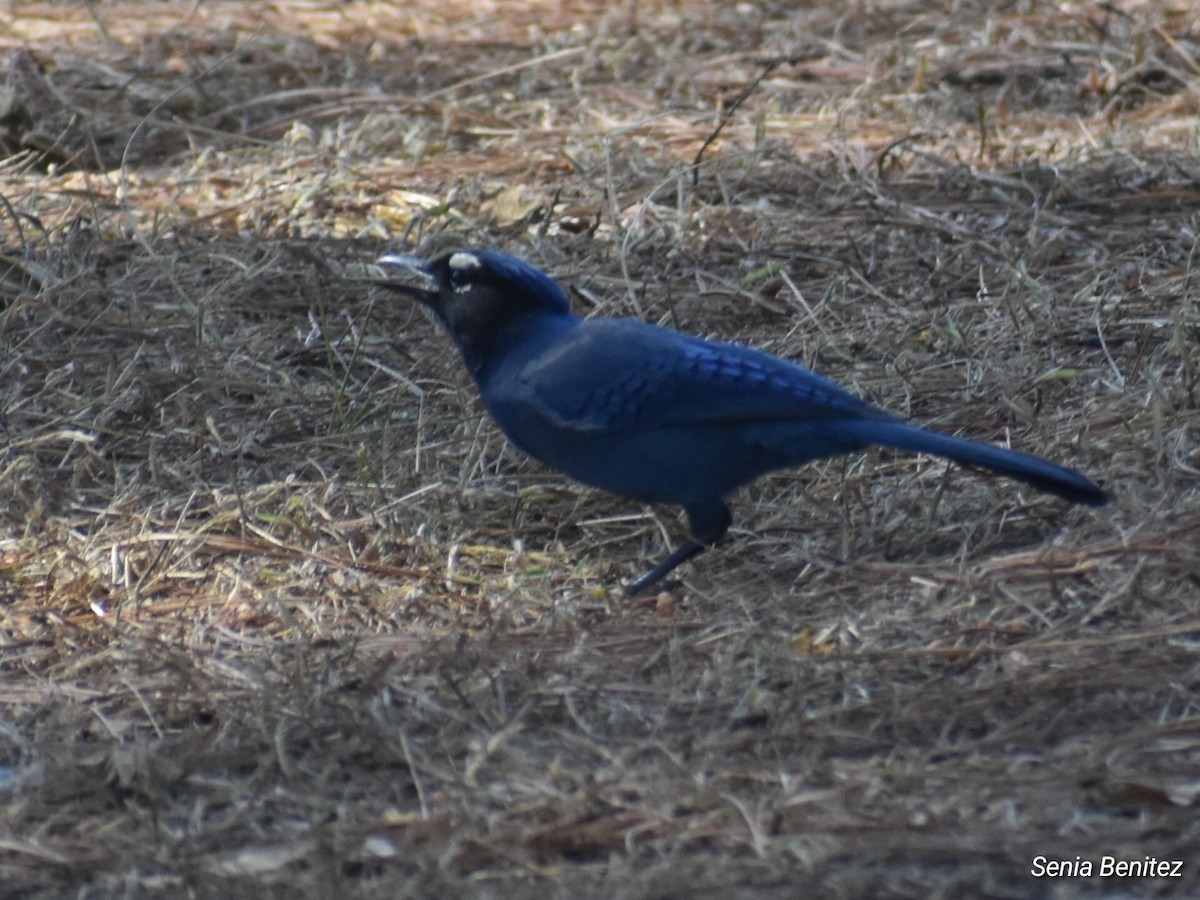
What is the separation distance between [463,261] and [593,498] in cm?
75

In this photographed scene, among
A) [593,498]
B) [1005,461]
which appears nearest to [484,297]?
[593,498]

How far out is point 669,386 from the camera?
168 inches

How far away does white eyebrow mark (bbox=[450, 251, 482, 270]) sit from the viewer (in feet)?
15.1

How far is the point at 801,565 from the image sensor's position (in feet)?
13.6

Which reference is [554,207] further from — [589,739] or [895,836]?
[895,836]

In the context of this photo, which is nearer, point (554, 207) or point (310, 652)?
point (310, 652)

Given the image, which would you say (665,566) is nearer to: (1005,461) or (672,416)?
(672,416)

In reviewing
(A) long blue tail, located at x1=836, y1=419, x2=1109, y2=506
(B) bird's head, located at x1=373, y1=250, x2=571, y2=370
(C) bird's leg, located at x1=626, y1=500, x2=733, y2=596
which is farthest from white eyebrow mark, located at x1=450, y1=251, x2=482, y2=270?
(A) long blue tail, located at x1=836, y1=419, x2=1109, y2=506

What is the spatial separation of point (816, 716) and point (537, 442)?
4.39 feet

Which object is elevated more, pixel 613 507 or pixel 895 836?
pixel 895 836

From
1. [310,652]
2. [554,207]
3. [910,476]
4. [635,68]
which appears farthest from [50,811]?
[635,68]

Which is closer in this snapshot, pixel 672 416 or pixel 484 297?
pixel 672 416

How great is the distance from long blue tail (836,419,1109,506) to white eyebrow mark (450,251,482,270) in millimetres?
1249

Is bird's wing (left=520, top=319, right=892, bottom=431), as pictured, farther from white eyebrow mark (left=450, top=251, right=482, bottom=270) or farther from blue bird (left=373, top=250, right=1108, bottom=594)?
white eyebrow mark (left=450, top=251, right=482, bottom=270)
